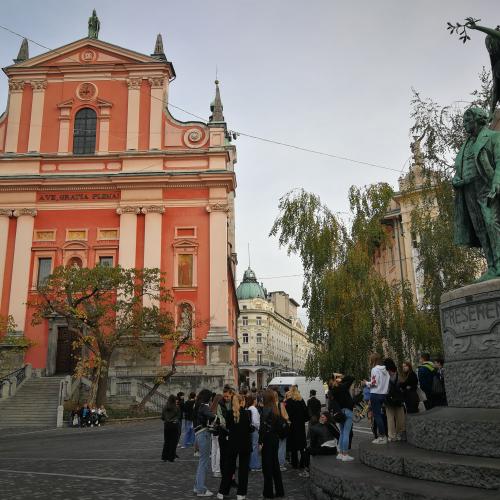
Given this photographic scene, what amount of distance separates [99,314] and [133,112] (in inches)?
563

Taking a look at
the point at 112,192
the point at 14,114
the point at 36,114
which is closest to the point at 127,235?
the point at 112,192

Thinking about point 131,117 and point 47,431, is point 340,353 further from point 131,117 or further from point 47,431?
point 131,117

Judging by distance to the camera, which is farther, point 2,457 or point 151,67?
point 151,67

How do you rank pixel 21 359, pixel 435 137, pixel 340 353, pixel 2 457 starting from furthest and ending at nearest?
1. pixel 21 359
2. pixel 340 353
3. pixel 435 137
4. pixel 2 457

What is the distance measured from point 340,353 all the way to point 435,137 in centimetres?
858

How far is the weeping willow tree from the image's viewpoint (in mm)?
20578

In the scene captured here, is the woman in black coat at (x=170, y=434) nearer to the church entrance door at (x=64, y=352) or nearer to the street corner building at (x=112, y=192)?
the street corner building at (x=112, y=192)

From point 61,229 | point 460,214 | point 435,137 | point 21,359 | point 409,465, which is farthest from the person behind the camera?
point 61,229

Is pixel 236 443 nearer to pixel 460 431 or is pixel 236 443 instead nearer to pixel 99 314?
pixel 460 431

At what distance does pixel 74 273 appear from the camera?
23.1m

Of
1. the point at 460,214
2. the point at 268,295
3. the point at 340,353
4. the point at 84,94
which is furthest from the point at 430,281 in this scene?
the point at 268,295

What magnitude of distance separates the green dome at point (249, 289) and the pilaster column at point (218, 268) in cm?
5670

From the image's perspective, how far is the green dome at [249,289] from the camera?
8700 cm

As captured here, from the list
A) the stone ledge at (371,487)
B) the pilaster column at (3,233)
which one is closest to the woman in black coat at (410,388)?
the stone ledge at (371,487)
